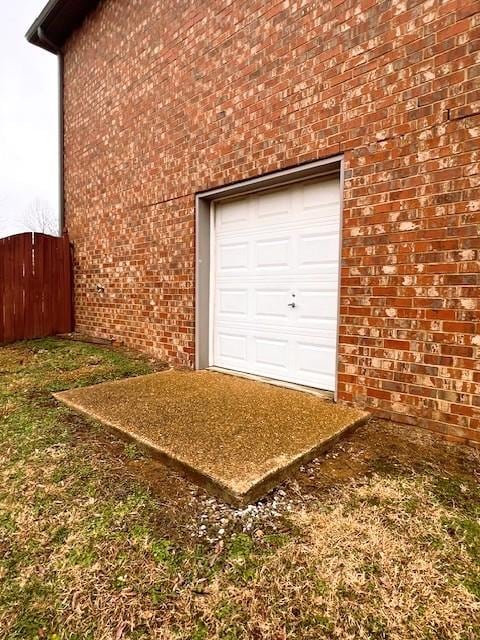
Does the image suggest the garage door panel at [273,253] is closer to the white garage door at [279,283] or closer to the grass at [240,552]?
the white garage door at [279,283]

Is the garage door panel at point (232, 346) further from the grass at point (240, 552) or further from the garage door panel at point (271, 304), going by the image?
the grass at point (240, 552)

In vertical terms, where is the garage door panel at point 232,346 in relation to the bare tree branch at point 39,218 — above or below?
below

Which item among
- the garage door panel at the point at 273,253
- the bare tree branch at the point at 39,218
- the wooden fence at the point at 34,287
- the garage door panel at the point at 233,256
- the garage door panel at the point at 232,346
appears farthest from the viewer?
the bare tree branch at the point at 39,218

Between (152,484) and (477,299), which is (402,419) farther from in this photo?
(152,484)

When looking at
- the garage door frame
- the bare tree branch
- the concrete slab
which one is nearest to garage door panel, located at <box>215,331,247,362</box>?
the garage door frame

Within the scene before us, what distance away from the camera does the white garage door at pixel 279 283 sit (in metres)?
3.47

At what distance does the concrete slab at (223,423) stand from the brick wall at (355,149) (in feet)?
2.03

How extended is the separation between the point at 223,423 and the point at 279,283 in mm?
1775

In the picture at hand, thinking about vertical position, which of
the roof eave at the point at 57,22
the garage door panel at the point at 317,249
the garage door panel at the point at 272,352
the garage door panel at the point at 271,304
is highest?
the roof eave at the point at 57,22

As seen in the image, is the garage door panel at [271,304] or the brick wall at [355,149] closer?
the brick wall at [355,149]

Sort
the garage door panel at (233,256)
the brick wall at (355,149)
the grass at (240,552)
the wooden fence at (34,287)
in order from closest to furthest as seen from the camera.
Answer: the grass at (240,552), the brick wall at (355,149), the garage door panel at (233,256), the wooden fence at (34,287)

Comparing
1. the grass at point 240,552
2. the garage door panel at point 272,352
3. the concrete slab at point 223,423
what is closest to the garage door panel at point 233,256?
the garage door panel at point 272,352

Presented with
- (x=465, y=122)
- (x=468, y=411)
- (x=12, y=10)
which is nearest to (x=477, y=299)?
(x=468, y=411)

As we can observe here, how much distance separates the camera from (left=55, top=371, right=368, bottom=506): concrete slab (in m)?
1.99
